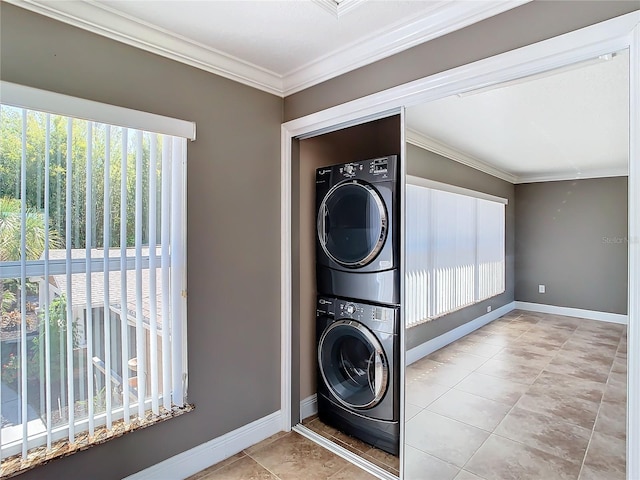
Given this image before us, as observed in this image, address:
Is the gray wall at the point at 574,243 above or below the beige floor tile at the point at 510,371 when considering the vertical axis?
above

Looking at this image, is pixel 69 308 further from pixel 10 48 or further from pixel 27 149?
pixel 10 48

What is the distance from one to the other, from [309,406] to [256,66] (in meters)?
2.48

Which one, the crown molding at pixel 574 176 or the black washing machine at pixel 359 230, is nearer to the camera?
the crown molding at pixel 574 176

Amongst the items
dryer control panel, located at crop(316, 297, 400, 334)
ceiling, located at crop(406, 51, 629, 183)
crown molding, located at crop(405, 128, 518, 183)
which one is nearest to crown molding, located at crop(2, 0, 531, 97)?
ceiling, located at crop(406, 51, 629, 183)

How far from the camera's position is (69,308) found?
168 cm

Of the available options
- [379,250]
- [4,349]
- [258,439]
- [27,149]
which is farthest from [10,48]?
[258,439]

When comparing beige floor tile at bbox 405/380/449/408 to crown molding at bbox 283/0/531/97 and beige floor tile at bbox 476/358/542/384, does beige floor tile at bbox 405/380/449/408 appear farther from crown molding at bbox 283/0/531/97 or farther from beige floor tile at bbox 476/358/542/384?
crown molding at bbox 283/0/531/97

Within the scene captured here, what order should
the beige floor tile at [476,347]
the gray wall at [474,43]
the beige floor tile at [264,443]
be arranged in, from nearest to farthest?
the gray wall at [474,43] → the beige floor tile at [476,347] → the beige floor tile at [264,443]

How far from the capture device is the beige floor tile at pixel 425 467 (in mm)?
1964

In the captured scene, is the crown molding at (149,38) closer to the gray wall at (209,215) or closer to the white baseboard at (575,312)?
the gray wall at (209,215)

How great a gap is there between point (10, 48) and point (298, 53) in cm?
138

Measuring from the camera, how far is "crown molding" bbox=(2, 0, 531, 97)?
1.61 meters

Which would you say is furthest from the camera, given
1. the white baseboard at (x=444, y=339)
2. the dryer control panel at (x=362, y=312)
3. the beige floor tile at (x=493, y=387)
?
the dryer control panel at (x=362, y=312)

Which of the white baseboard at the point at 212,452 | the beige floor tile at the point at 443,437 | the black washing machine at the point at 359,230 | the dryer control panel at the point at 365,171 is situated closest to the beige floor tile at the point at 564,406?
the beige floor tile at the point at 443,437
